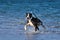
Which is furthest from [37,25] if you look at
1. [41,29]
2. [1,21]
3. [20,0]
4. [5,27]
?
[20,0]

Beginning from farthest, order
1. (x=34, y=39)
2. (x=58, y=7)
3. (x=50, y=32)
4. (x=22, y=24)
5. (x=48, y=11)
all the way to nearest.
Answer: (x=58, y=7) < (x=48, y=11) < (x=22, y=24) < (x=50, y=32) < (x=34, y=39)

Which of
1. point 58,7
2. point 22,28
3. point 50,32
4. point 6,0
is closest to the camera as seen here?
point 50,32

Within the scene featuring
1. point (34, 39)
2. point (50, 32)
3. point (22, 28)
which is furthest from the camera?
point (22, 28)

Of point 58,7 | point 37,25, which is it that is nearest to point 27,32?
point 37,25

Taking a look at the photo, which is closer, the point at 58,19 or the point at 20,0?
the point at 58,19

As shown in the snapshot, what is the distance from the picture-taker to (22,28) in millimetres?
11711

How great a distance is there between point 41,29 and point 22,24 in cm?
129

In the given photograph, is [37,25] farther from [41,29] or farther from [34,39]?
[34,39]

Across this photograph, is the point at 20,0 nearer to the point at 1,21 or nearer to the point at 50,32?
the point at 1,21

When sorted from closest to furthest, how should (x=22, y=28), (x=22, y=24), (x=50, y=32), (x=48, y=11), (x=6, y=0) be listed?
(x=50, y=32), (x=22, y=28), (x=22, y=24), (x=48, y=11), (x=6, y=0)

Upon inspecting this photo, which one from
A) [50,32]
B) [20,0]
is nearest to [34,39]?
[50,32]

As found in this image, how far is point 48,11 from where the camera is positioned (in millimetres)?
16203

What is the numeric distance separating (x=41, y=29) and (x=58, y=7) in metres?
5.89

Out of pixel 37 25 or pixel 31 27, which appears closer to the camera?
pixel 37 25
